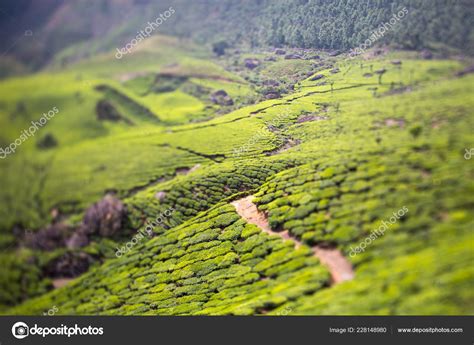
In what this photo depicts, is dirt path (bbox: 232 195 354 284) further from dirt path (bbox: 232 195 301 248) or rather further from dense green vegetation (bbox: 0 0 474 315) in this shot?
dense green vegetation (bbox: 0 0 474 315)

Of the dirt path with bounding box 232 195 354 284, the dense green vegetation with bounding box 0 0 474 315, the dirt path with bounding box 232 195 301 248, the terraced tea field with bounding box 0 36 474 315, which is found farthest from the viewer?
the dirt path with bounding box 232 195 301 248

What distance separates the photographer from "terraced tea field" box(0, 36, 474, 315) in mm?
25516

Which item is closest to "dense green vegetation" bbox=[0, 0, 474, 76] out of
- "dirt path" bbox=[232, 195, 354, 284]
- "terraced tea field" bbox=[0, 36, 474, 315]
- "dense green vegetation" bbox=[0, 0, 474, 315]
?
"dense green vegetation" bbox=[0, 0, 474, 315]

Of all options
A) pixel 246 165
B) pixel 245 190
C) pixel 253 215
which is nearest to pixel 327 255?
pixel 253 215

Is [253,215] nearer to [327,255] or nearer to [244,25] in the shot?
[327,255]

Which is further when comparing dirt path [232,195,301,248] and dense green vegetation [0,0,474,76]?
dense green vegetation [0,0,474,76]

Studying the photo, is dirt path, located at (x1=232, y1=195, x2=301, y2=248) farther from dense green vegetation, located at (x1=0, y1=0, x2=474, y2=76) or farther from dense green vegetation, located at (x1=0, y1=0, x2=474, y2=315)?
dense green vegetation, located at (x1=0, y1=0, x2=474, y2=76)

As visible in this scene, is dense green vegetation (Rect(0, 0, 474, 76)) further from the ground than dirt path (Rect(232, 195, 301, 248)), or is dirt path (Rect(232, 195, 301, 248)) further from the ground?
dense green vegetation (Rect(0, 0, 474, 76))

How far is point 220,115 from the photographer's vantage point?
45.7 m

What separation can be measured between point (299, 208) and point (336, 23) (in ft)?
71.3

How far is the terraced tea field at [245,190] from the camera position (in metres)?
25.5

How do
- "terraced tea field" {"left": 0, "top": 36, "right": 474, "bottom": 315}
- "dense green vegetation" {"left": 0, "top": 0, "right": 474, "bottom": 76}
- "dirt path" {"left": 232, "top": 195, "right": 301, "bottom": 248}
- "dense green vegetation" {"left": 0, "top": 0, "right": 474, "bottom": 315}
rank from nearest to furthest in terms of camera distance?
"terraced tea field" {"left": 0, "top": 36, "right": 474, "bottom": 315}
"dense green vegetation" {"left": 0, "top": 0, "right": 474, "bottom": 315}
"dirt path" {"left": 232, "top": 195, "right": 301, "bottom": 248}
"dense green vegetation" {"left": 0, "top": 0, "right": 474, "bottom": 76}

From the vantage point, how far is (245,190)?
123 ft

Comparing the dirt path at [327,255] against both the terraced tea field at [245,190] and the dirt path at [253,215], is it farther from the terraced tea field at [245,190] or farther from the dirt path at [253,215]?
the terraced tea field at [245,190]
